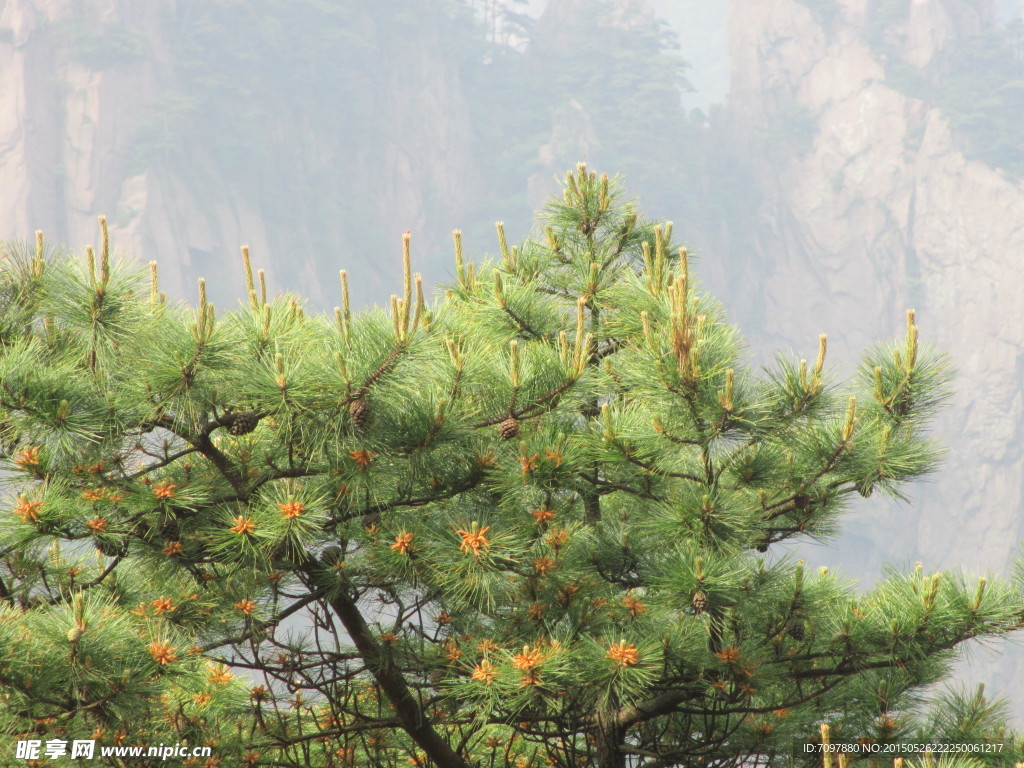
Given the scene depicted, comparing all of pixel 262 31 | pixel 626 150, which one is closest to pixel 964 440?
pixel 626 150

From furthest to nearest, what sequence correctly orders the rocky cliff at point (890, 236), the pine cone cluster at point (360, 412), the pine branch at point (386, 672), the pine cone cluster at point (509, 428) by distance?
the rocky cliff at point (890, 236) < the pine branch at point (386, 672) < the pine cone cluster at point (509, 428) < the pine cone cluster at point (360, 412)

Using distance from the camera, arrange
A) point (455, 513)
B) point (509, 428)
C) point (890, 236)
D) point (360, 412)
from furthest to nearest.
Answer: point (890, 236)
point (455, 513)
point (509, 428)
point (360, 412)

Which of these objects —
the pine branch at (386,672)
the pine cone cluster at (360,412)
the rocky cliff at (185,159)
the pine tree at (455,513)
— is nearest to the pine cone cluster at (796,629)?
the pine tree at (455,513)

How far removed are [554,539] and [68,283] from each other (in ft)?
2.79

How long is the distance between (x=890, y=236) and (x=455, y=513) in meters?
18.3

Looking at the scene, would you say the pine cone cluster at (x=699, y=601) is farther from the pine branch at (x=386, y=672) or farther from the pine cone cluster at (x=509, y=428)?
the pine branch at (x=386, y=672)

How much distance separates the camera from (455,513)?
165 cm

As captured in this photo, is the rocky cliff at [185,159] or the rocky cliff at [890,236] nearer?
the rocky cliff at [185,159]

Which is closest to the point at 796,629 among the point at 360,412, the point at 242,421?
the point at 360,412

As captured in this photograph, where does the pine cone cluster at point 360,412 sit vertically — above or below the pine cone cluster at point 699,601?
above

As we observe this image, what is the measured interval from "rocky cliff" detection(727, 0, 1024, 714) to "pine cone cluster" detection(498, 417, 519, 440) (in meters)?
15.9

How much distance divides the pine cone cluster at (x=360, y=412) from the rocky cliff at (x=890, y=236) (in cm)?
1608

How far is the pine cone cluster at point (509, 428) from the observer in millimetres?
1497

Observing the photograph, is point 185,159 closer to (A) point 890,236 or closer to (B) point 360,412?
(A) point 890,236
